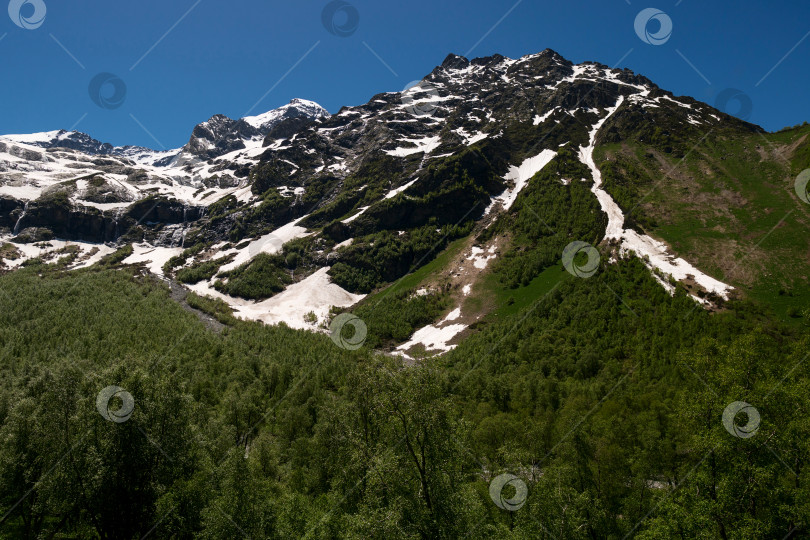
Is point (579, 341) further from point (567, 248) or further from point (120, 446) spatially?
point (120, 446)

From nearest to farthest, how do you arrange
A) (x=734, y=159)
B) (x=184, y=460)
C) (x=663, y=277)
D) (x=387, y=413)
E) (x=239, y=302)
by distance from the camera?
(x=387, y=413)
(x=184, y=460)
(x=663, y=277)
(x=734, y=159)
(x=239, y=302)

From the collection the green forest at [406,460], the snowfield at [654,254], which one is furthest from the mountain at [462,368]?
the snowfield at [654,254]

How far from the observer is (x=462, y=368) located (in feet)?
292

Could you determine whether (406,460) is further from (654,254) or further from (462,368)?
(654,254)

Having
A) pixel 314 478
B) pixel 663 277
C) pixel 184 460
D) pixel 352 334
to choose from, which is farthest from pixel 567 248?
pixel 184 460

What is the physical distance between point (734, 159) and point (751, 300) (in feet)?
330

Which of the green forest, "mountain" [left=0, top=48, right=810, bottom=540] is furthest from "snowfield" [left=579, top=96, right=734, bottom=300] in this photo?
the green forest

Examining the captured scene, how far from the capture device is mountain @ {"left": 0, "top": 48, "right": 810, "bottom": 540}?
66.5 feet

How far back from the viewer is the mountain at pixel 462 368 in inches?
798

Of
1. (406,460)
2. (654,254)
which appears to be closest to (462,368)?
(654,254)

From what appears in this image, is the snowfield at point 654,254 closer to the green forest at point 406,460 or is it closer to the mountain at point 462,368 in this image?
the mountain at point 462,368

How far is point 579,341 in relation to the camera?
3216 inches

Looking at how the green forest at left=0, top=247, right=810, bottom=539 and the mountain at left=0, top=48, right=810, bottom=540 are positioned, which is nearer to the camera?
the green forest at left=0, top=247, right=810, bottom=539

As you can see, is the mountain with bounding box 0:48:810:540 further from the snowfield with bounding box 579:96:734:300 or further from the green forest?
the snowfield with bounding box 579:96:734:300
